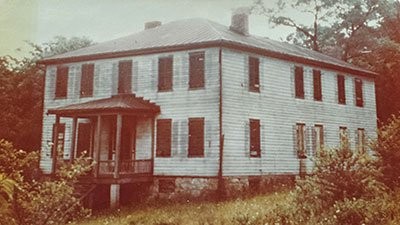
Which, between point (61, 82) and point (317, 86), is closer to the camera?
point (317, 86)

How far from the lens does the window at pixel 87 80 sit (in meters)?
18.3

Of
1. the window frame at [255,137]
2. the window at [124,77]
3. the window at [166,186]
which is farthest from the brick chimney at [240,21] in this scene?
the window at [166,186]

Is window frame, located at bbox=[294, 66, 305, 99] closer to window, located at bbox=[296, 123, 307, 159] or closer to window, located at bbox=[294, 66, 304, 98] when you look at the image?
window, located at bbox=[294, 66, 304, 98]

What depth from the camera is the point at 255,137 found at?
53.3 feet

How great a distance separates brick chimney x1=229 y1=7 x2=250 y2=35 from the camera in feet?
59.5

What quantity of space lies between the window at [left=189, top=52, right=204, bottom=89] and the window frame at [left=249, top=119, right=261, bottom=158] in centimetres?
216

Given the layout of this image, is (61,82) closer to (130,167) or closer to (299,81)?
(130,167)

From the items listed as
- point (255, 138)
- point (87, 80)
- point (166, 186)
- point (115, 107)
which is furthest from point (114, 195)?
point (87, 80)

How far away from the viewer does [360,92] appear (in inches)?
804

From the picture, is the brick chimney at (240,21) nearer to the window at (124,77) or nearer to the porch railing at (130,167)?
the window at (124,77)

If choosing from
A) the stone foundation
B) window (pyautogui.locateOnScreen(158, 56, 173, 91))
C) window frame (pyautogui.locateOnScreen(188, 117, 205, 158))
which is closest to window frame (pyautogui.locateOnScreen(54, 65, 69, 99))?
window (pyautogui.locateOnScreen(158, 56, 173, 91))

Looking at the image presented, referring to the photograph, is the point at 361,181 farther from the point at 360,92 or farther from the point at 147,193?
the point at 360,92

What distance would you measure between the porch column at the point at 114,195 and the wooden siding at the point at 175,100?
1597mm

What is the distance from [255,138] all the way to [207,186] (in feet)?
7.86
